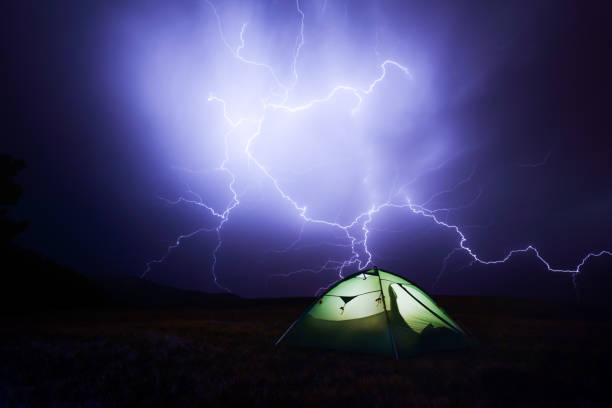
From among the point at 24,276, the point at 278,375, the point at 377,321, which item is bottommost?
the point at 278,375

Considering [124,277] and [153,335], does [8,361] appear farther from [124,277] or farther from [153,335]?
[124,277]

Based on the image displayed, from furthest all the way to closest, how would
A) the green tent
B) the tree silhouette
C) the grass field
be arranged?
the tree silhouette
the green tent
the grass field

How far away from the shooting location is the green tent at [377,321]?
17.5ft

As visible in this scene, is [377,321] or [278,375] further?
[377,321]

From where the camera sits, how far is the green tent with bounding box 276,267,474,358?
5348mm

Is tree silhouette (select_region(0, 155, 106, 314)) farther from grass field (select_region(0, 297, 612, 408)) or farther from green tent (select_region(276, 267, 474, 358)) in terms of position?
green tent (select_region(276, 267, 474, 358))

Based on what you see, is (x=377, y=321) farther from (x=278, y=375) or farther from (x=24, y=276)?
(x=24, y=276)

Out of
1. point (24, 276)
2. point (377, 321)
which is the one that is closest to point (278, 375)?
point (377, 321)

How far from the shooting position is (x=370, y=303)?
19.1 ft

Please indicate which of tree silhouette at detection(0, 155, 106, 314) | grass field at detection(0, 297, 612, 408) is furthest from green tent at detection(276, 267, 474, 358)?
tree silhouette at detection(0, 155, 106, 314)

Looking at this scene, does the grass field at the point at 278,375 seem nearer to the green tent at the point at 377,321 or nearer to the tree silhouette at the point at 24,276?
the green tent at the point at 377,321

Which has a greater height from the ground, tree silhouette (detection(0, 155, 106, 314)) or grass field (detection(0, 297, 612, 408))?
tree silhouette (detection(0, 155, 106, 314))

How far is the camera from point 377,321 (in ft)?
18.2

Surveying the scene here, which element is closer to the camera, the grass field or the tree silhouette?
the grass field
